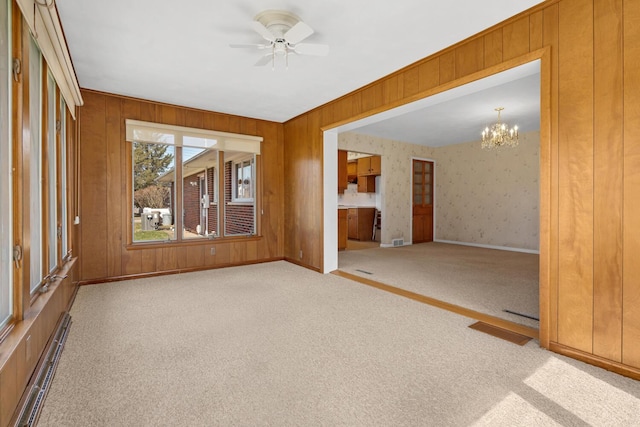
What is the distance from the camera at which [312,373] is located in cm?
199

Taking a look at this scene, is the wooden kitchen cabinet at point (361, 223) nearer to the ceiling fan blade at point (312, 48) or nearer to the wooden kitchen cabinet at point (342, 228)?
the wooden kitchen cabinet at point (342, 228)

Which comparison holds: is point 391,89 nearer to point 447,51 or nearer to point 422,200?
point 447,51

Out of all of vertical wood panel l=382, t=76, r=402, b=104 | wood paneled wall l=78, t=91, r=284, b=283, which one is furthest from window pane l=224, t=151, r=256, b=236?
vertical wood panel l=382, t=76, r=402, b=104

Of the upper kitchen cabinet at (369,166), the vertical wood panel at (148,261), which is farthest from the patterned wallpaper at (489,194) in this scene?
the vertical wood panel at (148,261)

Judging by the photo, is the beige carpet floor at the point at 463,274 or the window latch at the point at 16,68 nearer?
the window latch at the point at 16,68

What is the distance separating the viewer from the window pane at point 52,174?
269 cm

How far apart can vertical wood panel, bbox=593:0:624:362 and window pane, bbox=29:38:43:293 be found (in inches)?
150

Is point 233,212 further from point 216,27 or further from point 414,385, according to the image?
point 414,385

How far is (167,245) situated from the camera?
15.5 ft

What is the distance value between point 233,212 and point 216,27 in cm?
323

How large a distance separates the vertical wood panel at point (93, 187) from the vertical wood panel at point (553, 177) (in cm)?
501

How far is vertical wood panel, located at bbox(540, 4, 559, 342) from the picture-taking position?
7.42 ft

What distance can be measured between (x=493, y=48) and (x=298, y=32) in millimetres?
1666

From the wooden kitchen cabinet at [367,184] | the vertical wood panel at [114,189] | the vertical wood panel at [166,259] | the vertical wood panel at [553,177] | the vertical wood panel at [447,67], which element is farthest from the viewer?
the wooden kitchen cabinet at [367,184]
